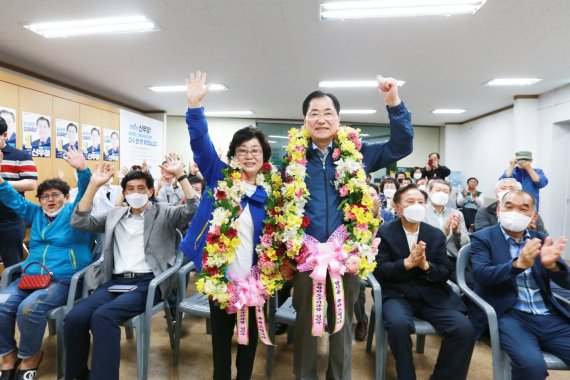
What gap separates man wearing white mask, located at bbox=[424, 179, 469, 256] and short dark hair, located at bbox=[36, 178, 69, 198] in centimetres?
317

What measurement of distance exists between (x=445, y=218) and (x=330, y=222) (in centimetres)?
193

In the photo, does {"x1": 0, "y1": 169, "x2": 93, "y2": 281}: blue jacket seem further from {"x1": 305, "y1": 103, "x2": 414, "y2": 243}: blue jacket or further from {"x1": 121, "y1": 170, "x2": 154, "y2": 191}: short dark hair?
{"x1": 305, "y1": 103, "x2": 414, "y2": 243}: blue jacket

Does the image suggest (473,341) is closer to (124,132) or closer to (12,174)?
(12,174)

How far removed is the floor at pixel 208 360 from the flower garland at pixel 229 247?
3.35 ft

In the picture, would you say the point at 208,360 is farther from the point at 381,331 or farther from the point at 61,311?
the point at 381,331

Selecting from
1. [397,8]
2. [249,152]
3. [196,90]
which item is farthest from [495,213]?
[196,90]

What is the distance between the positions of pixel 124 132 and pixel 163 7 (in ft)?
13.7

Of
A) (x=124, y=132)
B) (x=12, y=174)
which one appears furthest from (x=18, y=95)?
(x=12, y=174)

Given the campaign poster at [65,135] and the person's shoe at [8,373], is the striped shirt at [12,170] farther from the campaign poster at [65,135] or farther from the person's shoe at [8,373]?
the campaign poster at [65,135]

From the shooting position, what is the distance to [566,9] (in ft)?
11.4

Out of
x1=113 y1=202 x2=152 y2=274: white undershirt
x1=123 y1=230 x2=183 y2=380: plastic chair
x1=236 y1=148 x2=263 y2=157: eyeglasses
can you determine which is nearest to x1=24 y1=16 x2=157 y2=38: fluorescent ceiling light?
x1=113 y1=202 x2=152 y2=274: white undershirt

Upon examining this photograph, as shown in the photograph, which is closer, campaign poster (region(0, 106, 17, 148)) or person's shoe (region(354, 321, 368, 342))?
person's shoe (region(354, 321, 368, 342))

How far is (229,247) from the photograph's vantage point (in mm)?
1776

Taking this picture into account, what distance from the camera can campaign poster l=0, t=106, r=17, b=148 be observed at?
4.78 m
